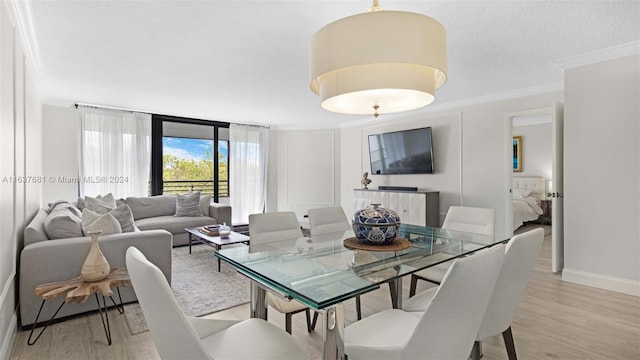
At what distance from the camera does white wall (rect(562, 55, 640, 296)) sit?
2.95m

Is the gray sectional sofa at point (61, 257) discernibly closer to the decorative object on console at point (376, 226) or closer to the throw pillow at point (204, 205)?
the decorative object on console at point (376, 226)

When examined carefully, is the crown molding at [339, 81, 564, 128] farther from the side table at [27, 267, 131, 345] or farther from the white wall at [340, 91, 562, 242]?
the side table at [27, 267, 131, 345]

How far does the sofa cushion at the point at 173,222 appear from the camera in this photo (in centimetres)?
476

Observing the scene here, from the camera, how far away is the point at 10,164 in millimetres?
2039

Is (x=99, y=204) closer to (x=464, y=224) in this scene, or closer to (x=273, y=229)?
(x=273, y=229)

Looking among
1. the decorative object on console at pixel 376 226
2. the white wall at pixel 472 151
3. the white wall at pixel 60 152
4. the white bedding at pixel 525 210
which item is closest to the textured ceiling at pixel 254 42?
the white wall at pixel 472 151

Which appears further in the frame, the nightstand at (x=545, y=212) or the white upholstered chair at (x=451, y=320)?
the nightstand at (x=545, y=212)

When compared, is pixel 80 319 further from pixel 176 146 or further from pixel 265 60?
pixel 176 146

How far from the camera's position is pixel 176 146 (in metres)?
6.27

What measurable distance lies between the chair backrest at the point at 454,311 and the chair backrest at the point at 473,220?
1.41 meters

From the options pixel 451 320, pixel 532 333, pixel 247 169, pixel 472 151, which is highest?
pixel 472 151

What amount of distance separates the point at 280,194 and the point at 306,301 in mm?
6171

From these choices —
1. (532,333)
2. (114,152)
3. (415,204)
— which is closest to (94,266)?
(532,333)

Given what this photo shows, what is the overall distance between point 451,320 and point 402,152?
14.8 feet
